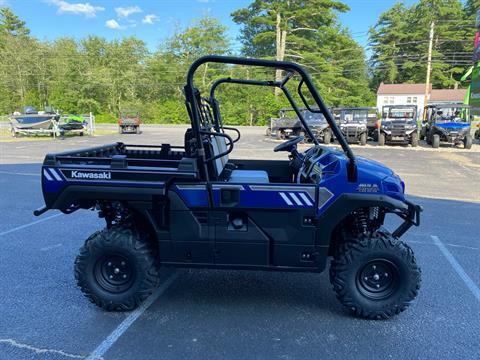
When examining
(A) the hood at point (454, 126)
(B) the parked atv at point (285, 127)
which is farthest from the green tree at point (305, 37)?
(A) the hood at point (454, 126)

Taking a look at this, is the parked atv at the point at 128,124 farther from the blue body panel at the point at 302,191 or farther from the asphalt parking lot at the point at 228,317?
the blue body panel at the point at 302,191

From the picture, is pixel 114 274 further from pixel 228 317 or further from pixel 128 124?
pixel 128 124

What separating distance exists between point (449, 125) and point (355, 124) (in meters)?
4.11

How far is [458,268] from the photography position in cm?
418

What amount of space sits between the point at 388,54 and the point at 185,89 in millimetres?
60250

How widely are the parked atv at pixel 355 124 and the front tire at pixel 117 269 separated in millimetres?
16306

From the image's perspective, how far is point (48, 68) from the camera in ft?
169

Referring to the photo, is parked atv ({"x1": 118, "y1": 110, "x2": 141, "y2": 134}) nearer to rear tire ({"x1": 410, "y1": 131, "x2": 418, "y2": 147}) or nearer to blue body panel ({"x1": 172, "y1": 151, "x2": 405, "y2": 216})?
rear tire ({"x1": 410, "y1": 131, "x2": 418, "y2": 147})

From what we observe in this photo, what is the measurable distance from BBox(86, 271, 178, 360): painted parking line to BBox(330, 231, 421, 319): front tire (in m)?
1.54

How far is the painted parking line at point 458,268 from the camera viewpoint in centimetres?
365

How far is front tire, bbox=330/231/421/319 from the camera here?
297 centimetres

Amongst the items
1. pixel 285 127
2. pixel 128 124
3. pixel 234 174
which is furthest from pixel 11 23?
pixel 234 174

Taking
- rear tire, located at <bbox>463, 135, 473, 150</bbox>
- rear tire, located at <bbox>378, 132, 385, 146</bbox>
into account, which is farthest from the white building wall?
rear tire, located at <bbox>378, 132, 385, 146</bbox>

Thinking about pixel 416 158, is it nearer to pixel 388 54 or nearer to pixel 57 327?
pixel 57 327
